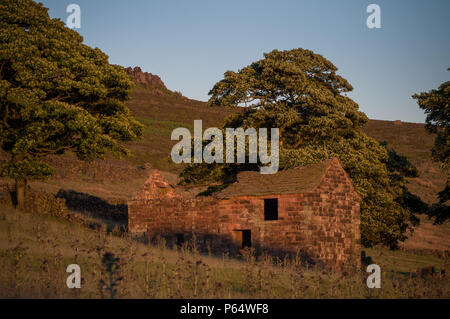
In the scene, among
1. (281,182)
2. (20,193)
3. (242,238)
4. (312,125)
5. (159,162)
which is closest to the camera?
(281,182)

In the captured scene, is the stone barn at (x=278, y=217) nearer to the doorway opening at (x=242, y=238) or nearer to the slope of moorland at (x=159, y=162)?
the doorway opening at (x=242, y=238)

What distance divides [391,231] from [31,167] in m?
22.0

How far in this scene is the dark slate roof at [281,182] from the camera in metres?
23.8

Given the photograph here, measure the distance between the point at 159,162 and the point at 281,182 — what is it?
4098cm

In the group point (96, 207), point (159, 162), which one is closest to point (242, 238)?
point (96, 207)

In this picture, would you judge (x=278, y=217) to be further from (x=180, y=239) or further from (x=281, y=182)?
(x=180, y=239)

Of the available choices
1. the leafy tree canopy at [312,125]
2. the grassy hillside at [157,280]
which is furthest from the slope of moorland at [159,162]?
the grassy hillside at [157,280]

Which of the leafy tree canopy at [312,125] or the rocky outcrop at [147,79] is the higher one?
the rocky outcrop at [147,79]

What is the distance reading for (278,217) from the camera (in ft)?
78.6

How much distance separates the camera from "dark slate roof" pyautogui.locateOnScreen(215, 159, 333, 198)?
23.8 metres

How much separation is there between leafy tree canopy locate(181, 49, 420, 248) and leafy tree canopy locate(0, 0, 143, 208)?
7500mm

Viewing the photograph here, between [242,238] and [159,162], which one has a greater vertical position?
[159,162]

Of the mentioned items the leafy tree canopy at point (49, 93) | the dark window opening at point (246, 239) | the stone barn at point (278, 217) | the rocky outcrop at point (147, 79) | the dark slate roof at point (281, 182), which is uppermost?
the rocky outcrop at point (147, 79)

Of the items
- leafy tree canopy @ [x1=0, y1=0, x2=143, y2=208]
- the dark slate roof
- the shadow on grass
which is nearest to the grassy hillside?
the dark slate roof
